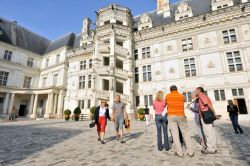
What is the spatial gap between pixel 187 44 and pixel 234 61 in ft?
19.5

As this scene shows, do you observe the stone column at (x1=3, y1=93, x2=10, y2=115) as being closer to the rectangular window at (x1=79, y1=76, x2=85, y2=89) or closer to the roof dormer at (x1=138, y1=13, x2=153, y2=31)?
the rectangular window at (x1=79, y1=76, x2=85, y2=89)

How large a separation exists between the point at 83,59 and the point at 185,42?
55.4 feet

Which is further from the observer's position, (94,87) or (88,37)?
(88,37)

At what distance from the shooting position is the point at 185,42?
22016mm

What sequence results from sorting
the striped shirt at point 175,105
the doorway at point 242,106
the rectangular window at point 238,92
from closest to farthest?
the striped shirt at point 175,105 → the doorway at point 242,106 → the rectangular window at point 238,92

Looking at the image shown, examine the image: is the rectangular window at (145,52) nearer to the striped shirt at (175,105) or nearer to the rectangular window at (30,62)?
the striped shirt at (175,105)

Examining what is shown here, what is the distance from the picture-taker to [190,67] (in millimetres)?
21000

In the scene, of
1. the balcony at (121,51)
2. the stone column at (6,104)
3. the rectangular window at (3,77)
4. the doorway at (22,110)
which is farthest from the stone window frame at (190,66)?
the rectangular window at (3,77)

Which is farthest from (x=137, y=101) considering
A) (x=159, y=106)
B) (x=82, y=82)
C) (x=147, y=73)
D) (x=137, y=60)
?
(x=159, y=106)

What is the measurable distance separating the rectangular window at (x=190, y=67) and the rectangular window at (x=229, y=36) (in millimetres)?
4410

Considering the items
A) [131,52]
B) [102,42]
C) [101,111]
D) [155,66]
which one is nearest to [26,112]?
[102,42]

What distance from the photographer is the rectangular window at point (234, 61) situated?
61.0ft

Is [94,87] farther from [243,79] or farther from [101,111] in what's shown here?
[243,79]

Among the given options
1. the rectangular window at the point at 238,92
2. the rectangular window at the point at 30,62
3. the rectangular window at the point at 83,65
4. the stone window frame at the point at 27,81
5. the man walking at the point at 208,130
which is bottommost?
the man walking at the point at 208,130
